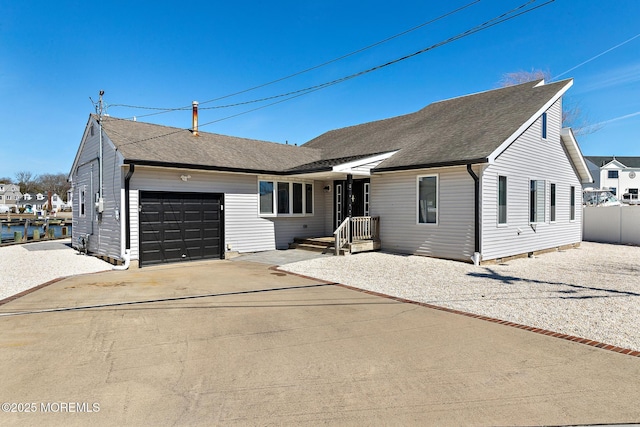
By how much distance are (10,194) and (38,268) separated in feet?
384

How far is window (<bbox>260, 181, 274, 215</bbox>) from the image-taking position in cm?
1398

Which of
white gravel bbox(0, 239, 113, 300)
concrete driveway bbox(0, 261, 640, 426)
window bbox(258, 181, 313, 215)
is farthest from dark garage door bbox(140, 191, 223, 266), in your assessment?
concrete driveway bbox(0, 261, 640, 426)

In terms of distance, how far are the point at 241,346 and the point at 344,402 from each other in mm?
1782

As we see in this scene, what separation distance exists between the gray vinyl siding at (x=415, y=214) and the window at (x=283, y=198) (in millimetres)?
3254

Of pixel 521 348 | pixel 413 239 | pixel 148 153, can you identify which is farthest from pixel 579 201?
pixel 148 153

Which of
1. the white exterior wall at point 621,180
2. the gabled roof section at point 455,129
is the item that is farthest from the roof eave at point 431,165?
the white exterior wall at point 621,180

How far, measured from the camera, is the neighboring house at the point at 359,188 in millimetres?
11203

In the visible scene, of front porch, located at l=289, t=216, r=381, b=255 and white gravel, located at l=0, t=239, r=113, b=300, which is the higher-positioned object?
front porch, located at l=289, t=216, r=381, b=255

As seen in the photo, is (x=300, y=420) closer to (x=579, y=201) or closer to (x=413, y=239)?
(x=413, y=239)

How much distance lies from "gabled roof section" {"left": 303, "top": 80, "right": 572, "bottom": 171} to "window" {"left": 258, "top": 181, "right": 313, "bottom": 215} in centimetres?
286

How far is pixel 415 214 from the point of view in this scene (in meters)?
12.3

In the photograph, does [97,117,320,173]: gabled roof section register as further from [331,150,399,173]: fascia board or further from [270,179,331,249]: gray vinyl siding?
[331,150,399,173]: fascia board

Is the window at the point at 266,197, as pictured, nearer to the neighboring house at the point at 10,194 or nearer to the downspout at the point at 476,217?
the downspout at the point at 476,217

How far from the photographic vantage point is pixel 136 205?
1109 centimetres
